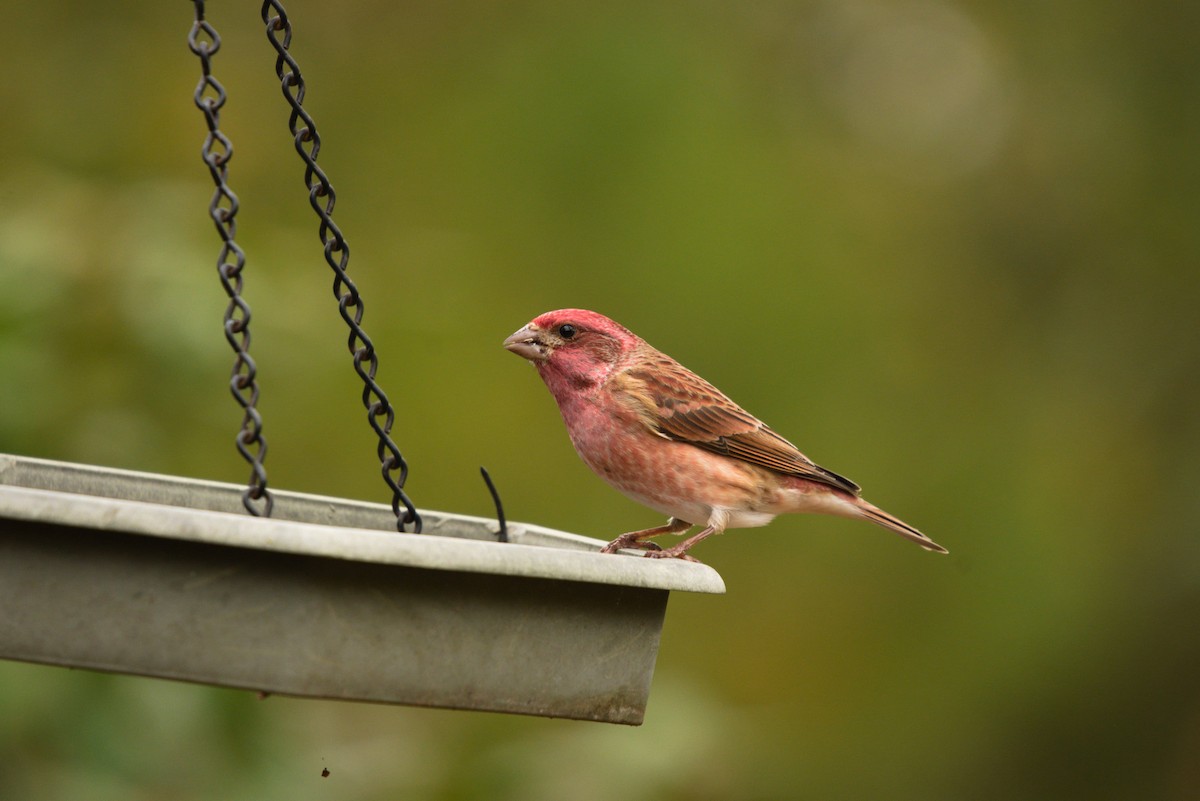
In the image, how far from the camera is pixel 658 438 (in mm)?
4449

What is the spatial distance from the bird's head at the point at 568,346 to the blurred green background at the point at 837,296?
6.69ft

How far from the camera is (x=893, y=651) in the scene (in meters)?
A: 8.09

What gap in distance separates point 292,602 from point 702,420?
2.55m

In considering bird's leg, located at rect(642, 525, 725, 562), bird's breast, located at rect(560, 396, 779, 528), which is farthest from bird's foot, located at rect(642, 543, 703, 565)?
bird's breast, located at rect(560, 396, 779, 528)

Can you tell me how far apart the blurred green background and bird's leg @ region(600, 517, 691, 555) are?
192 cm

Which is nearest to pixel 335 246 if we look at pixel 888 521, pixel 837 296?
pixel 888 521

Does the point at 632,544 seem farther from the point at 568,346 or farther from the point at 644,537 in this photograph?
the point at 568,346

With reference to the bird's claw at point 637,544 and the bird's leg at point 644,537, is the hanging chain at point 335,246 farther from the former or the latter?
the bird's claw at point 637,544

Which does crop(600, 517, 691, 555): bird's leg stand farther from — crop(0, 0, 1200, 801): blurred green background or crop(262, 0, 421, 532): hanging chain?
crop(0, 0, 1200, 801): blurred green background

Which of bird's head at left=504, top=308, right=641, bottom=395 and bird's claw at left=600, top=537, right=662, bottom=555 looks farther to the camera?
bird's head at left=504, top=308, right=641, bottom=395

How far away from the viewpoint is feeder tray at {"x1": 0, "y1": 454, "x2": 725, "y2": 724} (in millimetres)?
2107

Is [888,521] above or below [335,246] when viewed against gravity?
below

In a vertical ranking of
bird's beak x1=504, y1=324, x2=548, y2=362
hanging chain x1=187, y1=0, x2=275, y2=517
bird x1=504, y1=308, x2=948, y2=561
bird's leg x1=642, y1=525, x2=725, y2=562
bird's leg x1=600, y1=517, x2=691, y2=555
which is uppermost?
hanging chain x1=187, y1=0, x2=275, y2=517

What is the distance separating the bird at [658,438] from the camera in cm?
443
